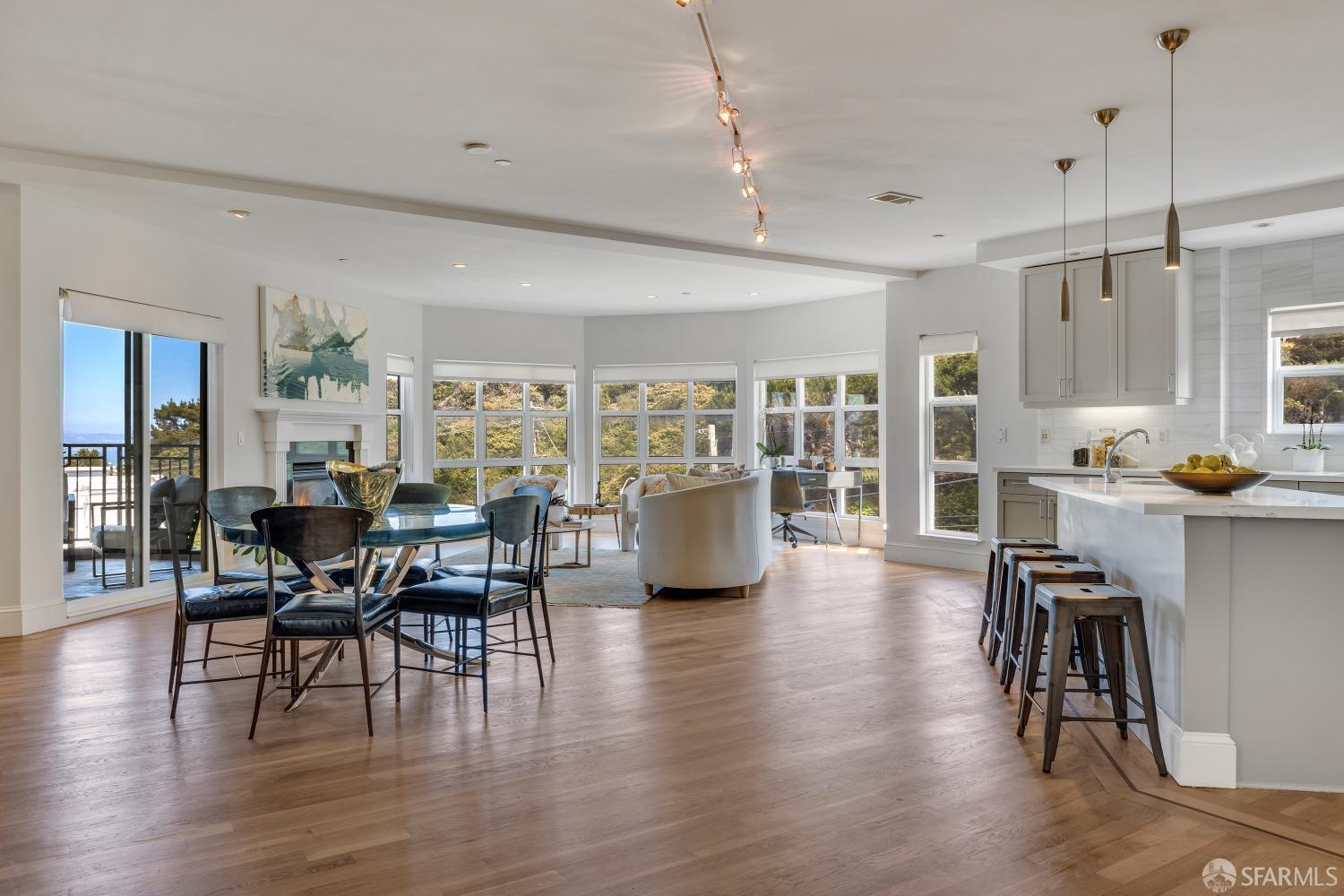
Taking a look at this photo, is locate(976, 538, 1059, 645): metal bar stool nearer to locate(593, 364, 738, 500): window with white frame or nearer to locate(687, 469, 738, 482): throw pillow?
locate(687, 469, 738, 482): throw pillow

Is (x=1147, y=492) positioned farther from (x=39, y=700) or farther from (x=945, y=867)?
(x=39, y=700)

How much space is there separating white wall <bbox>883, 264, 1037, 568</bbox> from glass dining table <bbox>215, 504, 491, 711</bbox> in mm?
4499

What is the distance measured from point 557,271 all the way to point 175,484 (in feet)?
11.4

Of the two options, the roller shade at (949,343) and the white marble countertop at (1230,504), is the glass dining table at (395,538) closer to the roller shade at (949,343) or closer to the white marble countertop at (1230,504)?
the white marble countertop at (1230,504)

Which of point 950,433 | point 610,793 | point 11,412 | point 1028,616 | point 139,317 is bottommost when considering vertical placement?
point 610,793

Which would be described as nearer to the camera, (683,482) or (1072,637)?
(1072,637)

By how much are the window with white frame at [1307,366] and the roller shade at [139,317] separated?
7462 millimetres

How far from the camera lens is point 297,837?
243 centimetres

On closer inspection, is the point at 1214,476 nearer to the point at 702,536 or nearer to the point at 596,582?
the point at 702,536

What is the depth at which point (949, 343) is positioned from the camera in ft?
24.3

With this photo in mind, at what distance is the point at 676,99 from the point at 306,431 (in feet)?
16.6

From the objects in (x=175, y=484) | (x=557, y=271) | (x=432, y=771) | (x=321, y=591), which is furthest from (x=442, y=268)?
(x=432, y=771)

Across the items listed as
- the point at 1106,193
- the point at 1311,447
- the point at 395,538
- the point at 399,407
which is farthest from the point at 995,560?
the point at 399,407

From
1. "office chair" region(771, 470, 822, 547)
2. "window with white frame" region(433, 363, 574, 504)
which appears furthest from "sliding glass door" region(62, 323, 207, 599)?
"office chair" region(771, 470, 822, 547)
